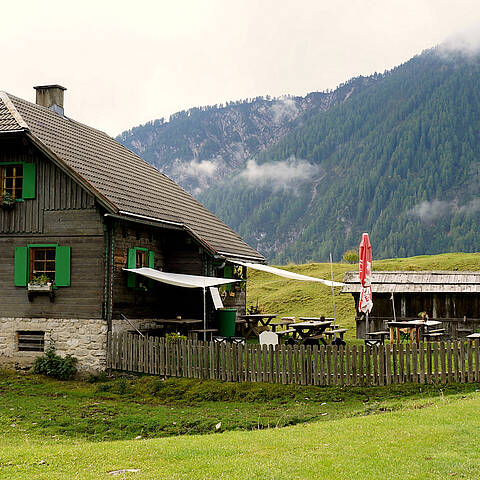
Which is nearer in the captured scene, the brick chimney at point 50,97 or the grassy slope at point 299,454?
the grassy slope at point 299,454

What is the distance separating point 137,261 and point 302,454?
12.0m

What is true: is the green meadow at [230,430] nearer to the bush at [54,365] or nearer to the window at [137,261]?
the bush at [54,365]

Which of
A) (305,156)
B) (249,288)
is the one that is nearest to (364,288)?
(249,288)

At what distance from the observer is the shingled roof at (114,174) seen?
17656 mm

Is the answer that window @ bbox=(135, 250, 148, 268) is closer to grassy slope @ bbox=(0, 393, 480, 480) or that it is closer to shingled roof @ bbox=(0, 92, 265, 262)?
shingled roof @ bbox=(0, 92, 265, 262)

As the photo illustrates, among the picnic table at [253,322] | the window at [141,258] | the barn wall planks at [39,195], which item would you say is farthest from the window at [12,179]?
the picnic table at [253,322]

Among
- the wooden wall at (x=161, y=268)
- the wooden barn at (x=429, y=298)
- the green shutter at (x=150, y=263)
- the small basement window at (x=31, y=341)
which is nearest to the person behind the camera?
the small basement window at (x=31, y=341)

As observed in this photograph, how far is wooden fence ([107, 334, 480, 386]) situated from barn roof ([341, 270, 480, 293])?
363 inches

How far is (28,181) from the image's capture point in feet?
58.6

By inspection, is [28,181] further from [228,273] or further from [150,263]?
[228,273]

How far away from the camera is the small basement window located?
17.6 m

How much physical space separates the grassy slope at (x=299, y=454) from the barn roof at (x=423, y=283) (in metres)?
13.5

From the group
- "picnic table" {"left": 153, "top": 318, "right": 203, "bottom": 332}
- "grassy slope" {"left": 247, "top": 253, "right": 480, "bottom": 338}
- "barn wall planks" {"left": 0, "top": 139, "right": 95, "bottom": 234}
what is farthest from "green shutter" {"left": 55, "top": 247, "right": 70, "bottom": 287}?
"grassy slope" {"left": 247, "top": 253, "right": 480, "bottom": 338}

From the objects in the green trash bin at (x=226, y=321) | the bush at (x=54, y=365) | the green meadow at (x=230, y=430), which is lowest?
the green meadow at (x=230, y=430)
